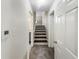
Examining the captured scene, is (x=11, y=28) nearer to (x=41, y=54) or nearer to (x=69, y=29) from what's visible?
(x=69, y=29)

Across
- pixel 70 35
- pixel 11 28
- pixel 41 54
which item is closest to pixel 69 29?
pixel 70 35

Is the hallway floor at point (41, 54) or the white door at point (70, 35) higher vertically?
the white door at point (70, 35)

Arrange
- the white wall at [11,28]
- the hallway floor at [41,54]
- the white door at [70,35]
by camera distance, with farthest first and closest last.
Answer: the hallway floor at [41,54] < the white door at [70,35] < the white wall at [11,28]

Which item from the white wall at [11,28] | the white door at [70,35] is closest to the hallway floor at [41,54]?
the white door at [70,35]

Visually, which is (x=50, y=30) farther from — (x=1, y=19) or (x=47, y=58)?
(x=1, y=19)

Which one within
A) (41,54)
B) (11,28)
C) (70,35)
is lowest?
(41,54)

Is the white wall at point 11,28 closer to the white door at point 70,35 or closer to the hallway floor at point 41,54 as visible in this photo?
the white door at point 70,35

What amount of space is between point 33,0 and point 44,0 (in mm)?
445

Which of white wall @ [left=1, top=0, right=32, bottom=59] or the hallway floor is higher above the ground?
white wall @ [left=1, top=0, right=32, bottom=59]

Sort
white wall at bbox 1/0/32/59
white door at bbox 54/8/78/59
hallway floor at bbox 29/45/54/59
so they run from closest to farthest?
white wall at bbox 1/0/32/59 → white door at bbox 54/8/78/59 → hallway floor at bbox 29/45/54/59

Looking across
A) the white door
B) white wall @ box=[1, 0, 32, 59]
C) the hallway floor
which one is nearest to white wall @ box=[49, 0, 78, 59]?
the white door

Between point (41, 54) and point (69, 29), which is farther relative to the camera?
point (41, 54)

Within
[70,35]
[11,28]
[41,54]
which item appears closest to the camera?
[11,28]

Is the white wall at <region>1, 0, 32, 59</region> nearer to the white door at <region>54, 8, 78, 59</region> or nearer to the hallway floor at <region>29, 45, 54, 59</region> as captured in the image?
the white door at <region>54, 8, 78, 59</region>
